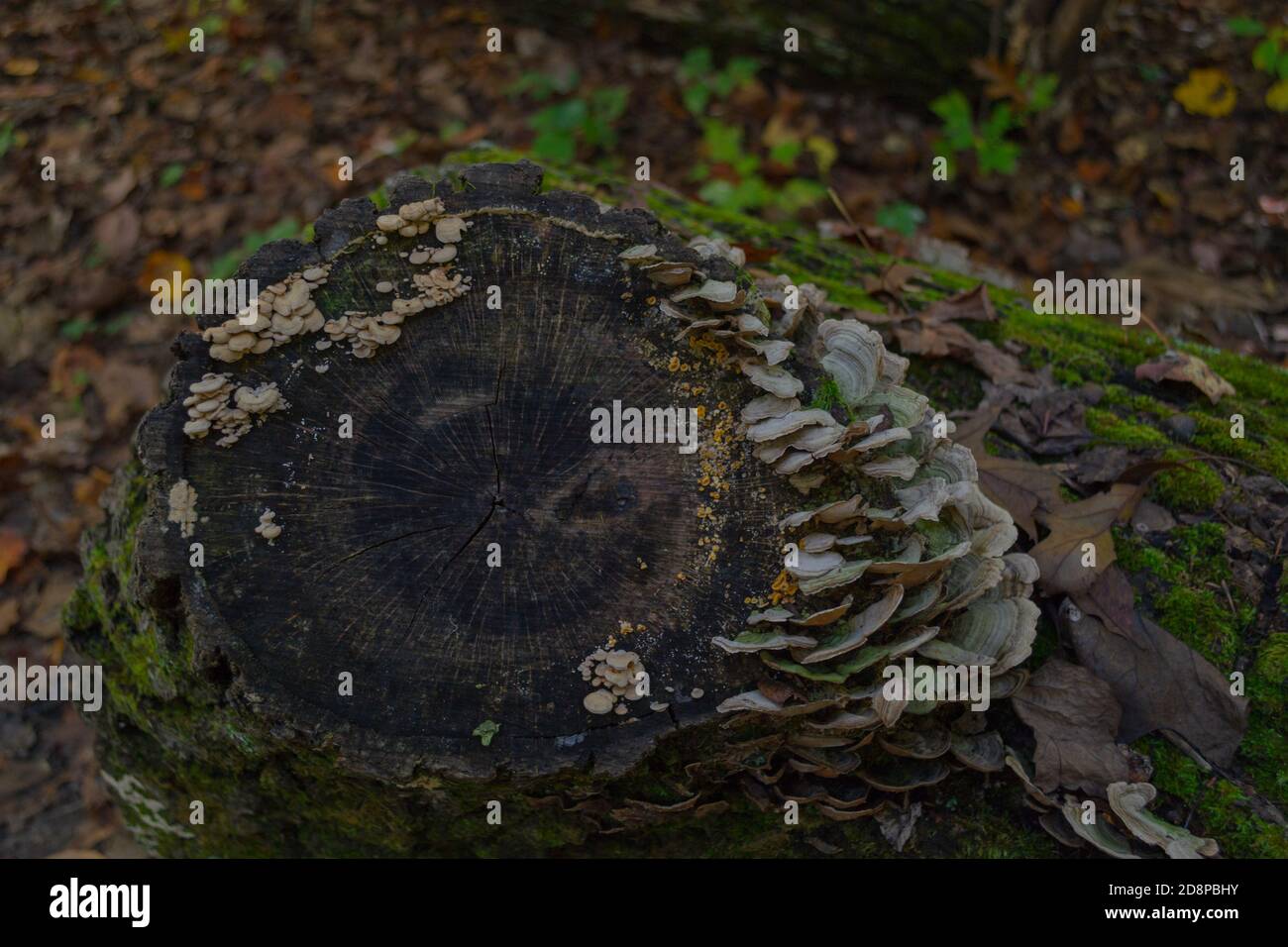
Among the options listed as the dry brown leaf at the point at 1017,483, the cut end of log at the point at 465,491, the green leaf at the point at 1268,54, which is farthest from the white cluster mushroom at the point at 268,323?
the green leaf at the point at 1268,54

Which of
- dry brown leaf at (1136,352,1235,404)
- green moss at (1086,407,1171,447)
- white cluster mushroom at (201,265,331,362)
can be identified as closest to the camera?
white cluster mushroom at (201,265,331,362)

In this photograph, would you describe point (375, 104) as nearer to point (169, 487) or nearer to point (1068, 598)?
point (169, 487)

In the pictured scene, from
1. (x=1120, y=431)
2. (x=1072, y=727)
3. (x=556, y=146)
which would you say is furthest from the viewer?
(x=556, y=146)

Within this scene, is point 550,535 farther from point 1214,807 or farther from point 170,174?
point 170,174

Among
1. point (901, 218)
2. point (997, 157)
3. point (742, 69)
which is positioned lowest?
point (901, 218)

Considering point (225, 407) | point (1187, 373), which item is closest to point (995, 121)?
point (1187, 373)

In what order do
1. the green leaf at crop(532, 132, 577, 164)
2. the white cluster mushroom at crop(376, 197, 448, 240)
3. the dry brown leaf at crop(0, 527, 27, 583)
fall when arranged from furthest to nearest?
the green leaf at crop(532, 132, 577, 164) → the dry brown leaf at crop(0, 527, 27, 583) → the white cluster mushroom at crop(376, 197, 448, 240)

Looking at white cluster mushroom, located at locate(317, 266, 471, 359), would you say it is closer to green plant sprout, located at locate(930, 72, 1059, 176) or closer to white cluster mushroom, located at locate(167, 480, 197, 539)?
white cluster mushroom, located at locate(167, 480, 197, 539)

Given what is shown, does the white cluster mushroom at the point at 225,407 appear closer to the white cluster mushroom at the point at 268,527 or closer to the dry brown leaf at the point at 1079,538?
the white cluster mushroom at the point at 268,527

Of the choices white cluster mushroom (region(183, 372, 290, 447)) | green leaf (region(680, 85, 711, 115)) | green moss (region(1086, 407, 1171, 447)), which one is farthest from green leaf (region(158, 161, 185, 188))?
green moss (region(1086, 407, 1171, 447))
